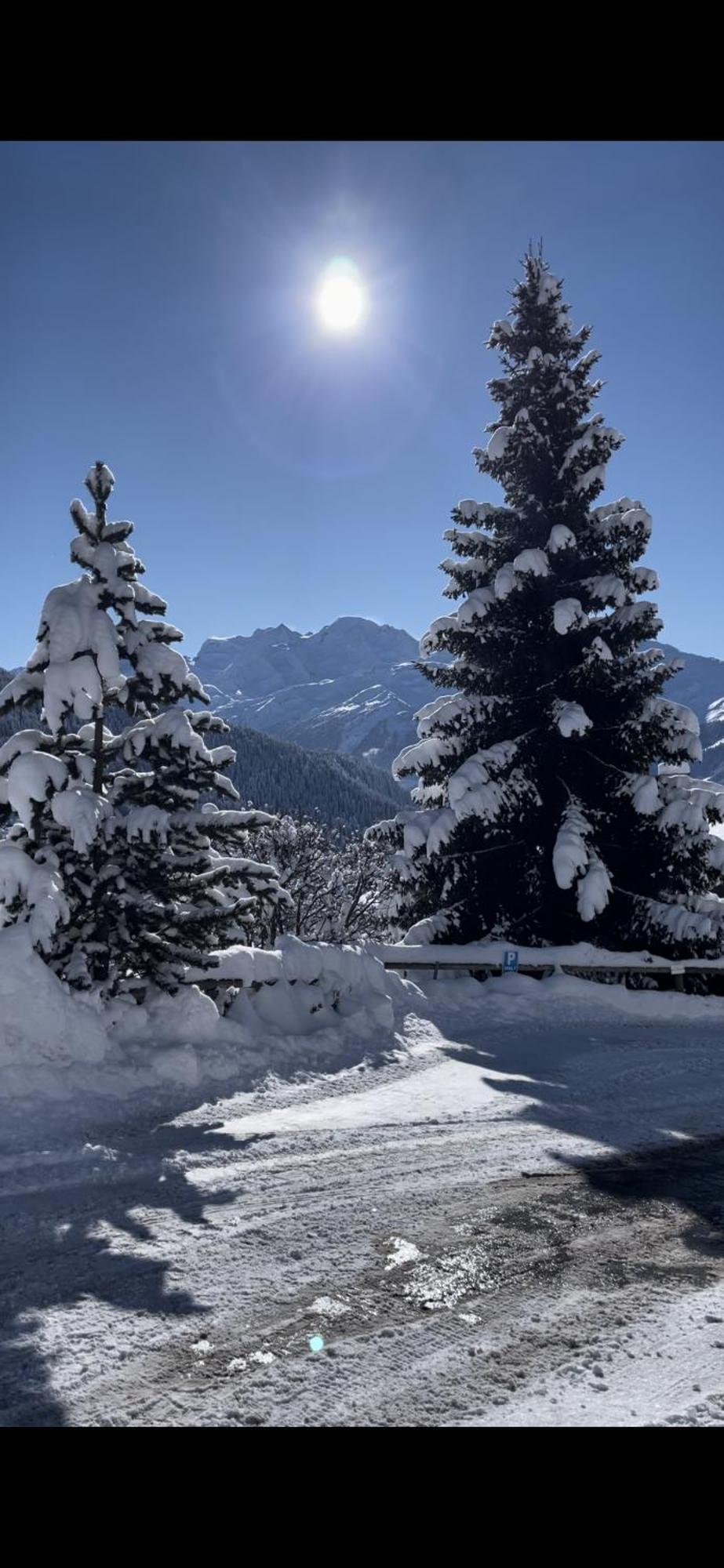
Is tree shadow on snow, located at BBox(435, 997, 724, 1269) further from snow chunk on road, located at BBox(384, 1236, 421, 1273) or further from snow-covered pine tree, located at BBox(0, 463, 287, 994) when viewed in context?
snow-covered pine tree, located at BBox(0, 463, 287, 994)

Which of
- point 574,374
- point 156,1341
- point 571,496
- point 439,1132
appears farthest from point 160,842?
point 574,374

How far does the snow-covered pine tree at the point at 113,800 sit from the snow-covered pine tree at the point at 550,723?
6.11 m

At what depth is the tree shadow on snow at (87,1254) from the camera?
3.80 m

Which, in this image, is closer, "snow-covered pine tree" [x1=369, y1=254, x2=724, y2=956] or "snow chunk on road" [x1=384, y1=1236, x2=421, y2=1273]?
"snow chunk on road" [x1=384, y1=1236, x2=421, y2=1273]

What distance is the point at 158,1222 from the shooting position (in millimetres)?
5398

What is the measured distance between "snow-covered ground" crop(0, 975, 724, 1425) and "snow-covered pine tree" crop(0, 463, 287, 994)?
1.89 meters

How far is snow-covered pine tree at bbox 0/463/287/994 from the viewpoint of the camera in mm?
9016

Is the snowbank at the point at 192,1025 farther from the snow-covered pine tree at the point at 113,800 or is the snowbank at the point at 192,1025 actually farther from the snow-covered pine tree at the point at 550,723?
the snow-covered pine tree at the point at 550,723

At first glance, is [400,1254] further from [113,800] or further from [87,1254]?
[113,800]

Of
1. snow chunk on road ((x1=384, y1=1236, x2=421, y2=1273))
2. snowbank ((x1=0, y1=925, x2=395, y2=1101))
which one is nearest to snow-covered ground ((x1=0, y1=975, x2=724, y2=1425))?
snow chunk on road ((x1=384, y1=1236, x2=421, y2=1273))

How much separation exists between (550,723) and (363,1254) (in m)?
13.1

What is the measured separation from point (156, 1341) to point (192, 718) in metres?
7.71
